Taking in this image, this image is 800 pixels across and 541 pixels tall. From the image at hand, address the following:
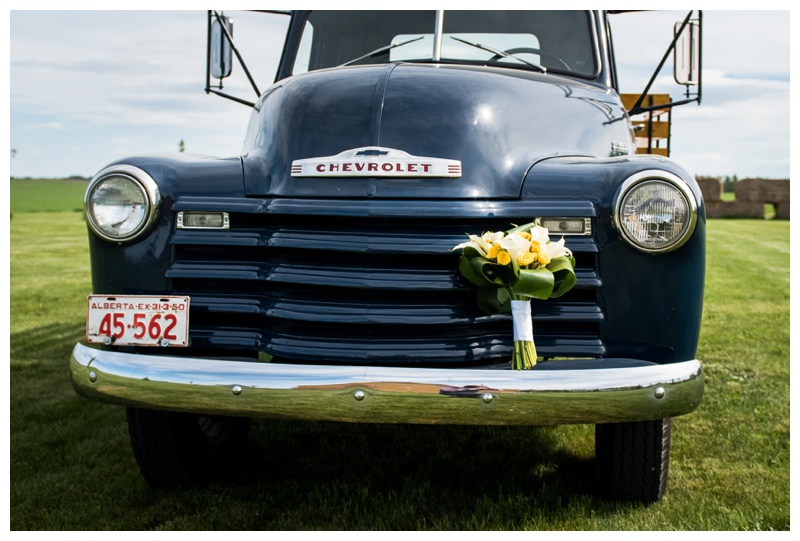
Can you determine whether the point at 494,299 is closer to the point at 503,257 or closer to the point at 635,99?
the point at 503,257

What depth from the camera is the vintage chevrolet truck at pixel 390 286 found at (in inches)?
94.7

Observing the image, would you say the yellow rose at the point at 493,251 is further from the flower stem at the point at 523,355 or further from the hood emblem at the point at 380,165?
the hood emblem at the point at 380,165

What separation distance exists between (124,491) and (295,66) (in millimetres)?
2331

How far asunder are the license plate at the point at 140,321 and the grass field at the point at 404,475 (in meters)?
0.76

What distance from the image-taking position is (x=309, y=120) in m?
3.08

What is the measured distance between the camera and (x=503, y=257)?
2.41 meters

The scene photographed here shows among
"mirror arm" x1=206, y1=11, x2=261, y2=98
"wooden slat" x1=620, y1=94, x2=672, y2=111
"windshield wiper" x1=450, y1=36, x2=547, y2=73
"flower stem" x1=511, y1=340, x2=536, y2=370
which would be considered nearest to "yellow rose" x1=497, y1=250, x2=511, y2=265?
"flower stem" x1=511, y1=340, x2=536, y2=370

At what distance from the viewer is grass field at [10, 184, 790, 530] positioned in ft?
9.62

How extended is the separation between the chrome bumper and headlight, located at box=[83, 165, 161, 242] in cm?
52

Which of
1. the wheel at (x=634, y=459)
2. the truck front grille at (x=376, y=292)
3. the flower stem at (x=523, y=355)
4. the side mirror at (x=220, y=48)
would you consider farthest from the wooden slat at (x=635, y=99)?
the flower stem at (x=523, y=355)


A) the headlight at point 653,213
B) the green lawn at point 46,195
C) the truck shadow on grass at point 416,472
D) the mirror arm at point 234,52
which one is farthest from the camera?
the green lawn at point 46,195

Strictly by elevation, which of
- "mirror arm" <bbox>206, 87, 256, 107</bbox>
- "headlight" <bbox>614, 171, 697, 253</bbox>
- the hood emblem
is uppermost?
"mirror arm" <bbox>206, 87, 256, 107</bbox>

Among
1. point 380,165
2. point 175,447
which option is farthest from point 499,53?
point 175,447

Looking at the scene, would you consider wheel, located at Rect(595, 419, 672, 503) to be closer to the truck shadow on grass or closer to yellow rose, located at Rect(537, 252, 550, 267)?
the truck shadow on grass
